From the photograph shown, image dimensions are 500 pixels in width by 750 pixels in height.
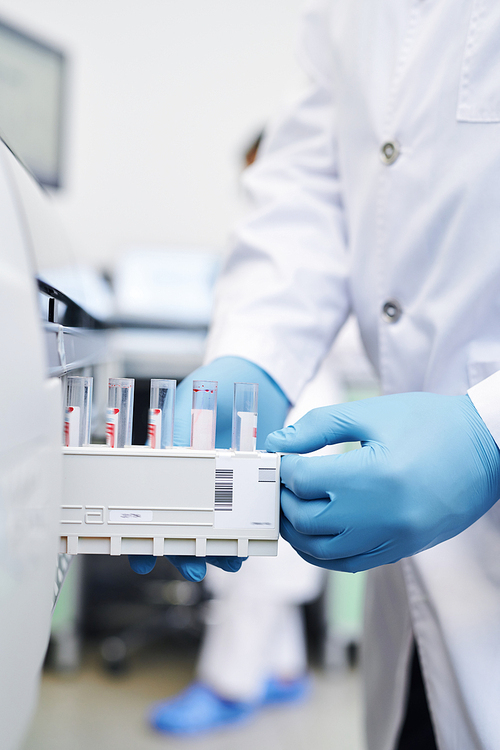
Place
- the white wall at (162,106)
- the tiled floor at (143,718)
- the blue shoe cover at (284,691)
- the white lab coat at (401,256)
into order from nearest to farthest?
the white lab coat at (401,256), the tiled floor at (143,718), the blue shoe cover at (284,691), the white wall at (162,106)

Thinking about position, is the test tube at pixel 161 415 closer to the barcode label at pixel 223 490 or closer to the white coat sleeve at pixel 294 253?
the barcode label at pixel 223 490

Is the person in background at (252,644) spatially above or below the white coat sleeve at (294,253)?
below

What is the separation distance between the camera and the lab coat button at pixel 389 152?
567mm

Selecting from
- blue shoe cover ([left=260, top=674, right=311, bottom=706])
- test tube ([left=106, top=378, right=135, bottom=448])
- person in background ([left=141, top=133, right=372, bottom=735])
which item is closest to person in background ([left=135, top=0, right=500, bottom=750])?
test tube ([left=106, top=378, right=135, bottom=448])

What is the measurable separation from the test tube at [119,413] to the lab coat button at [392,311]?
1.02 feet

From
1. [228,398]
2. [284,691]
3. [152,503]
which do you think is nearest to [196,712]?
[284,691]

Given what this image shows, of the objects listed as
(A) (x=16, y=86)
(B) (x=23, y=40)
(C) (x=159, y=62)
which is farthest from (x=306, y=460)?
(C) (x=159, y=62)

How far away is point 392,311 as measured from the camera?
59 cm

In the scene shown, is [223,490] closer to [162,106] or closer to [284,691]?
[284,691]

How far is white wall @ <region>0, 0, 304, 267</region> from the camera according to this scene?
204 centimetres

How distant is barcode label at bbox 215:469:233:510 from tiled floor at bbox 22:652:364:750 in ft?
3.93

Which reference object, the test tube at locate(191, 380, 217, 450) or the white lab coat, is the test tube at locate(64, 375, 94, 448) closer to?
the test tube at locate(191, 380, 217, 450)

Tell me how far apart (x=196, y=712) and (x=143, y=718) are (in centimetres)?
14

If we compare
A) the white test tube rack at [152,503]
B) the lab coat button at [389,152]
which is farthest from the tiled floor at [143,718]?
the lab coat button at [389,152]
